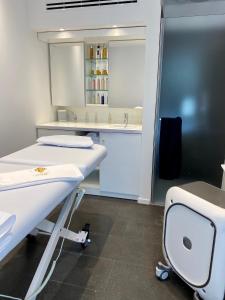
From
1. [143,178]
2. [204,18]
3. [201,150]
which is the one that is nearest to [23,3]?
[204,18]

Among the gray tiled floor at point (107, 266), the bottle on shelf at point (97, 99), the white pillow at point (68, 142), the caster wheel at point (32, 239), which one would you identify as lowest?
the gray tiled floor at point (107, 266)

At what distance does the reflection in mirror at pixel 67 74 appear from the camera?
323 centimetres

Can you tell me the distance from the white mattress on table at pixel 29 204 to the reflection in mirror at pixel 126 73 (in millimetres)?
2134

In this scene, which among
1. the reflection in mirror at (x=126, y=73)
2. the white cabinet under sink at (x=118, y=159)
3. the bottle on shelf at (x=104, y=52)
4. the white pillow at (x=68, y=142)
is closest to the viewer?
the white pillow at (x=68, y=142)

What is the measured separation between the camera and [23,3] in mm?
2707

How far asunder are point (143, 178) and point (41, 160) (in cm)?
151

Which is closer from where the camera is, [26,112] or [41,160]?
[41,160]

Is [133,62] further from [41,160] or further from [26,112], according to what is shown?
[41,160]

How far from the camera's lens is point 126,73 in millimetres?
3084

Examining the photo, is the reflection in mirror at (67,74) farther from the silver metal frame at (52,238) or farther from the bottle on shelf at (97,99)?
the silver metal frame at (52,238)

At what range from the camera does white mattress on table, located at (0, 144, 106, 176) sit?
152 centimetres

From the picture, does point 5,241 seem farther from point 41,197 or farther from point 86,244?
point 86,244

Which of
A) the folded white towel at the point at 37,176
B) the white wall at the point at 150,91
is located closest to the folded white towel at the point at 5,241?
the folded white towel at the point at 37,176

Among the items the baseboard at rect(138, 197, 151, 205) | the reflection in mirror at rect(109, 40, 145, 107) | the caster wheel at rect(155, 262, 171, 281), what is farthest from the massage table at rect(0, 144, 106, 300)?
the reflection in mirror at rect(109, 40, 145, 107)
